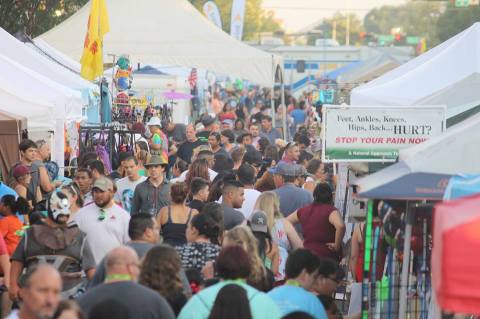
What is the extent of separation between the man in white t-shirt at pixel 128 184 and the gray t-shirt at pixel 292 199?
4.92ft

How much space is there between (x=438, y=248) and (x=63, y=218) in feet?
12.1

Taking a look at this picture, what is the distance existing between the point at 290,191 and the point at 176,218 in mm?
2571

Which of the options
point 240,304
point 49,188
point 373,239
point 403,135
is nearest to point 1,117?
point 49,188

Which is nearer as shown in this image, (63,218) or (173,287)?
(173,287)

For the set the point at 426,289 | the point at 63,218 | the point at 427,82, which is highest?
the point at 427,82

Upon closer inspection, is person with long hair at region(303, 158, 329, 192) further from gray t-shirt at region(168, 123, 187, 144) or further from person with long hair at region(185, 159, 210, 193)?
gray t-shirt at region(168, 123, 187, 144)

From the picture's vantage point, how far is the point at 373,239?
9461mm

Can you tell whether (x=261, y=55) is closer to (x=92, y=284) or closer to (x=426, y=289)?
(x=426, y=289)

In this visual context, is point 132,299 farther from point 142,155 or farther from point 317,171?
point 317,171

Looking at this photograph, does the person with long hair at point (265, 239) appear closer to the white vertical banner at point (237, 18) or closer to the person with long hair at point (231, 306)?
the person with long hair at point (231, 306)

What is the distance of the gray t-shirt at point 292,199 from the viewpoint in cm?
1290

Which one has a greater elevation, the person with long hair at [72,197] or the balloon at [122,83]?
the balloon at [122,83]

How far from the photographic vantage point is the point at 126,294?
7.07 m

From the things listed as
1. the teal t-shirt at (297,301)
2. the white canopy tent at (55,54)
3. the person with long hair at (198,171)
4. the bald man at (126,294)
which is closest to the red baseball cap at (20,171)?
the person with long hair at (198,171)
